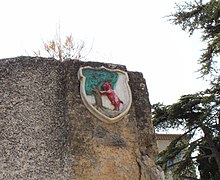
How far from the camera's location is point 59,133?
2.76 meters

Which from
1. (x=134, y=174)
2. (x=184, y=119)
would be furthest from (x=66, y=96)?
(x=184, y=119)

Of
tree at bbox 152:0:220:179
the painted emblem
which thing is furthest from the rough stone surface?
tree at bbox 152:0:220:179

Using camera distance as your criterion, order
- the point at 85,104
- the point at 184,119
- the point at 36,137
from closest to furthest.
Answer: the point at 36,137 < the point at 85,104 < the point at 184,119

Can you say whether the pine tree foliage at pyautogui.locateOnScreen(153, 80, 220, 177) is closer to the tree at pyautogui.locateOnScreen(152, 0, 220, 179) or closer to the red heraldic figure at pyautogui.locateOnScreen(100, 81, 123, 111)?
the tree at pyautogui.locateOnScreen(152, 0, 220, 179)

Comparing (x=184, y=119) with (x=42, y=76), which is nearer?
(x=42, y=76)

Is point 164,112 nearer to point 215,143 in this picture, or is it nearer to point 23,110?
point 215,143

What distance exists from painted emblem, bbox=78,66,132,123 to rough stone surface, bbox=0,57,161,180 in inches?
2.0

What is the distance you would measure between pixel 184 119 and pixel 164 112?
57cm

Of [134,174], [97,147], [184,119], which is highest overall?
[184,119]

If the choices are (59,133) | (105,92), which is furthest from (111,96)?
(59,133)

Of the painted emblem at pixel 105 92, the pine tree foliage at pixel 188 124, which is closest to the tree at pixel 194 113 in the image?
the pine tree foliage at pixel 188 124

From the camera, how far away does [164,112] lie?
33.8 feet

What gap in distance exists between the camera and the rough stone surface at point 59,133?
8.55ft

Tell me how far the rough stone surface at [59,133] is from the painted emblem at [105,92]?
0.16 feet
